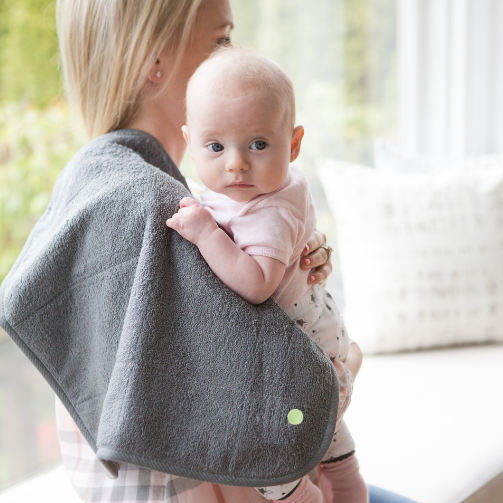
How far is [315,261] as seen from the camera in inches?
34.2

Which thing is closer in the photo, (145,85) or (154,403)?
(154,403)

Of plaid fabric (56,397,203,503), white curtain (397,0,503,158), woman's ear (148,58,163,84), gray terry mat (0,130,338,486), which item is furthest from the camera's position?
white curtain (397,0,503,158)

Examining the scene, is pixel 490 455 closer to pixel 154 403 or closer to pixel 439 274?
pixel 439 274

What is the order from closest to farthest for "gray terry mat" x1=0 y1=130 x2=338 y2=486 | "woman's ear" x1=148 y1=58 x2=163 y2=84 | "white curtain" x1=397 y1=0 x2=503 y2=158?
1. "gray terry mat" x1=0 y1=130 x2=338 y2=486
2. "woman's ear" x1=148 y1=58 x2=163 y2=84
3. "white curtain" x1=397 y1=0 x2=503 y2=158

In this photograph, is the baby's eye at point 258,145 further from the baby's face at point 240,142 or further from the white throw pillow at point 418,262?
the white throw pillow at point 418,262

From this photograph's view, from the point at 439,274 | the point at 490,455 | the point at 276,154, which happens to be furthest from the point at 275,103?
the point at 439,274

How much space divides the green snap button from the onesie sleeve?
0.60 ft

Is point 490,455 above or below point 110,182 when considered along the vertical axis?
below

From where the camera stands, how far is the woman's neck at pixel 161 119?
98 centimetres

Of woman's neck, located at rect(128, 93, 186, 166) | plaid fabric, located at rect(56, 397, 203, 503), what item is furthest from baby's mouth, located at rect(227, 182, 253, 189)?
plaid fabric, located at rect(56, 397, 203, 503)

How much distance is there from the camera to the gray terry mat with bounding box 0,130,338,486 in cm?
70

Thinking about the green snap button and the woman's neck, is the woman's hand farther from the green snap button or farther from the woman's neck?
the woman's neck

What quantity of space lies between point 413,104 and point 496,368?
3.85 ft

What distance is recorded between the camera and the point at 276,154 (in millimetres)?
747
